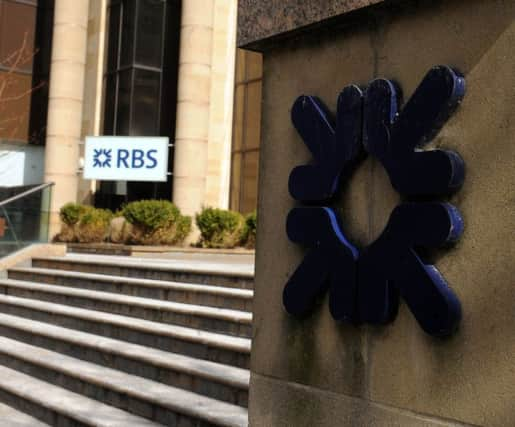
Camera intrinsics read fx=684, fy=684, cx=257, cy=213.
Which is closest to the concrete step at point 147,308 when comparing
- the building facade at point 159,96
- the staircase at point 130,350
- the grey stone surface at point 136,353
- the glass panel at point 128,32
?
the staircase at point 130,350

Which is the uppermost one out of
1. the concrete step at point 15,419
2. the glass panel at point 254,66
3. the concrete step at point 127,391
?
the glass panel at point 254,66

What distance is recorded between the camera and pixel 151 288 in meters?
9.56

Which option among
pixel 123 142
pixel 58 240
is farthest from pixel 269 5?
pixel 123 142

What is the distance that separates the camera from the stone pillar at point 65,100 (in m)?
23.5

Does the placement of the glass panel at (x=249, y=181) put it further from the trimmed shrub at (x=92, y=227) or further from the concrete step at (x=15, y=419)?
the concrete step at (x=15, y=419)

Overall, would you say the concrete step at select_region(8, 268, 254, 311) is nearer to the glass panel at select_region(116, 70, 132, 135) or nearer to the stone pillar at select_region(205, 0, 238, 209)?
the stone pillar at select_region(205, 0, 238, 209)

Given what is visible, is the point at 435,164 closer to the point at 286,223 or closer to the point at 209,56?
the point at 286,223

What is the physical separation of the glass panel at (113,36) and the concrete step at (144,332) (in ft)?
49.0

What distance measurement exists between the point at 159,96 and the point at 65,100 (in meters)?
3.28

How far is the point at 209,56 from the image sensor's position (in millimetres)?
21859

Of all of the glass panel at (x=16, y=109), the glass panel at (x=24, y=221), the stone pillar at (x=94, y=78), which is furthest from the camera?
the glass panel at (x=16, y=109)

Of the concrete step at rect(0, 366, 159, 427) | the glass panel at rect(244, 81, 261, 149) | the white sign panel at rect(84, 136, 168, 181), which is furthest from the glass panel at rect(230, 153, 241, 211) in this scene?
the concrete step at rect(0, 366, 159, 427)

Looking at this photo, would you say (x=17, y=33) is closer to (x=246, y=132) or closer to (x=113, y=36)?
(x=113, y=36)

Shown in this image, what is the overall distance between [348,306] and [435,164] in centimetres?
90
